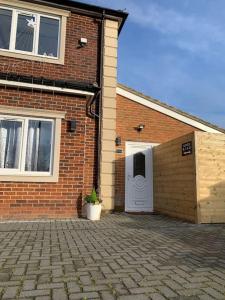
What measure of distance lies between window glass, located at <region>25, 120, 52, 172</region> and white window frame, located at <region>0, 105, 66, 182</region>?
0.10 m

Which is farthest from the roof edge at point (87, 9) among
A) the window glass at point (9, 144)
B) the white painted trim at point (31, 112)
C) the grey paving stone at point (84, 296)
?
the grey paving stone at point (84, 296)

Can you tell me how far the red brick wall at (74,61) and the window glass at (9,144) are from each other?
1551mm

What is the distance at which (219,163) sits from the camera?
26.4 ft

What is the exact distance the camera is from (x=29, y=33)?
8.46 m

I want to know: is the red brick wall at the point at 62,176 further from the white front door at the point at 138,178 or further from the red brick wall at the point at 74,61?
the white front door at the point at 138,178

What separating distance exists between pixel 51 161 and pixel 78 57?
323 cm

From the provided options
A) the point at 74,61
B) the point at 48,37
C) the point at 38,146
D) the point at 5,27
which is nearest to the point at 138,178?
the point at 38,146

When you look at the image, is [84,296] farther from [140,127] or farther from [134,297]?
[140,127]

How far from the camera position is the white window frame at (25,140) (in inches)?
292

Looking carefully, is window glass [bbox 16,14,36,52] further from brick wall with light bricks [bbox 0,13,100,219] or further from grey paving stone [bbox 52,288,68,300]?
grey paving stone [bbox 52,288,68,300]

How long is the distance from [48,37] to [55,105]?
2207mm

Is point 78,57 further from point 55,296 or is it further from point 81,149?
point 55,296

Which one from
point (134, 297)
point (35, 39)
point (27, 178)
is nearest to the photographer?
point (134, 297)

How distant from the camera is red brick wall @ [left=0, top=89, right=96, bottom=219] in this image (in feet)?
24.1
